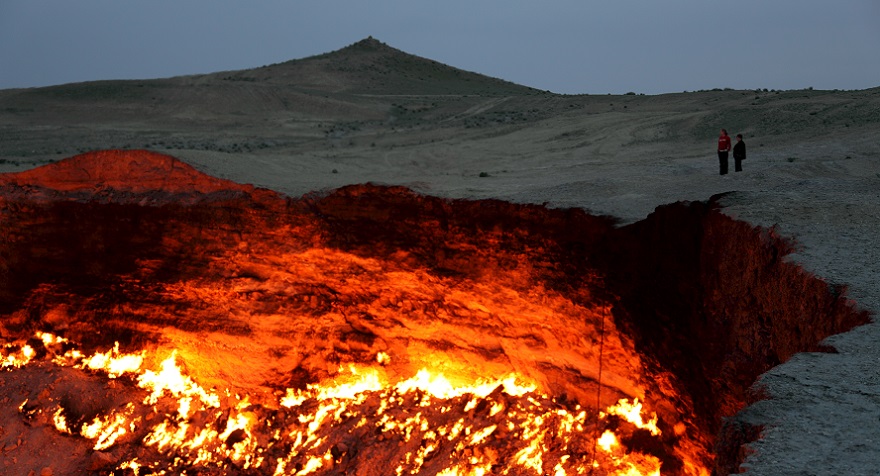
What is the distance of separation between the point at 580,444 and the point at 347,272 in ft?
11.6

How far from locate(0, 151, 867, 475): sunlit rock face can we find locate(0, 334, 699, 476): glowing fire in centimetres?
3

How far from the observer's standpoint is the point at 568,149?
18969mm

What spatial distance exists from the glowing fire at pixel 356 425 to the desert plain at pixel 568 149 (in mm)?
2443

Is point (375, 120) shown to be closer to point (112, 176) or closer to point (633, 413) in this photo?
point (112, 176)

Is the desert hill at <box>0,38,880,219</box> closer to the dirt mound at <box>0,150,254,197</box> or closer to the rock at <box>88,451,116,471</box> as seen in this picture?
the dirt mound at <box>0,150,254,197</box>

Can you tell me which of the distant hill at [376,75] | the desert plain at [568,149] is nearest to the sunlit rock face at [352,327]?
the desert plain at [568,149]

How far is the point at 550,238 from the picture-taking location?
815cm

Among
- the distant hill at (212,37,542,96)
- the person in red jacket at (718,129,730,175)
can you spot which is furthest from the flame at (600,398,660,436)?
the distant hill at (212,37,542,96)

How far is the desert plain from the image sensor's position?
3.82m

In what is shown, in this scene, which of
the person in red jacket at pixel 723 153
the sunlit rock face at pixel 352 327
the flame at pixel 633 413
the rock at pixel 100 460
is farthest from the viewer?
the person in red jacket at pixel 723 153

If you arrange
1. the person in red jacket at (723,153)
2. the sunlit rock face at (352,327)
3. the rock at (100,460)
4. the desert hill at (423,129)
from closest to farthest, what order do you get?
1. the sunlit rock face at (352,327)
2. the rock at (100,460)
3. the person in red jacket at (723,153)
4. the desert hill at (423,129)

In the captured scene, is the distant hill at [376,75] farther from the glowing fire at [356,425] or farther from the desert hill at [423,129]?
the glowing fire at [356,425]

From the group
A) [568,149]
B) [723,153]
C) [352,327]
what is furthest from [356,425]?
[568,149]

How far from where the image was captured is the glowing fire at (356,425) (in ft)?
27.6
